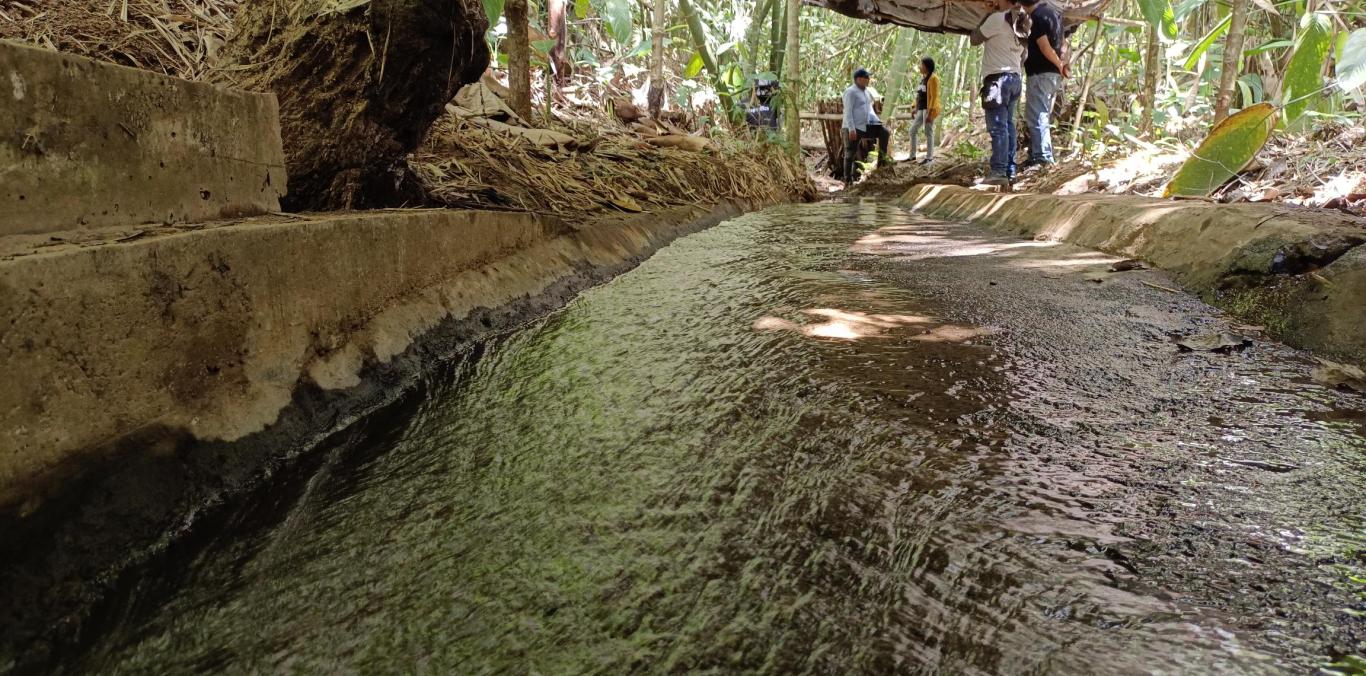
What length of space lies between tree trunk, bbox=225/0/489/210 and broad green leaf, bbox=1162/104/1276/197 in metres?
3.59

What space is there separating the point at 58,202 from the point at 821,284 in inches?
89.5

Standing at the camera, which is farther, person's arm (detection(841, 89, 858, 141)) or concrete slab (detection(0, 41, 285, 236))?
person's arm (detection(841, 89, 858, 141))

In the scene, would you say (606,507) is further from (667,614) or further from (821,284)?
(821,284)

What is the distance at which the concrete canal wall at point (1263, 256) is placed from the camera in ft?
5.98

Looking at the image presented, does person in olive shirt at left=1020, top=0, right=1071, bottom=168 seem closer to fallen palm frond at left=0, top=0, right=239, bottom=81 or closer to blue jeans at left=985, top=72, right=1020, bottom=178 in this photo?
blue jeans at left=985, top=72, right=1020, bottom=178

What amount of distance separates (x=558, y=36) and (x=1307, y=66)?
5901mm

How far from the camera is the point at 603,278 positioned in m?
3.16

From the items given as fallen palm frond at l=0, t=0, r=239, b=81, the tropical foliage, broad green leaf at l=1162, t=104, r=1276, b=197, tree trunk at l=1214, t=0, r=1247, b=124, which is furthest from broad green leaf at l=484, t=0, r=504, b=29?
tree trunk at l=1214, t=0, r=1247, b=124

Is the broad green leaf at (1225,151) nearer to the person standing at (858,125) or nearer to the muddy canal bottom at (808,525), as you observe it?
the muddy canal bottom at (808,525)

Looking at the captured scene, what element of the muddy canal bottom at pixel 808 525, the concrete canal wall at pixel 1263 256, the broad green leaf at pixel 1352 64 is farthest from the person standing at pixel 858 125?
the muddy canal bottom at pixel 808 525

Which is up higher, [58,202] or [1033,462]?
[58,202]

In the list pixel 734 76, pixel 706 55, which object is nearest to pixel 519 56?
pixel 706 55

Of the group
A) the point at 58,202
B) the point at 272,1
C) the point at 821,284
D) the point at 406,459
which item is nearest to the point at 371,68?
the point at 272,1

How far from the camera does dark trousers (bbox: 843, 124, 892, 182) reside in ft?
35.8
